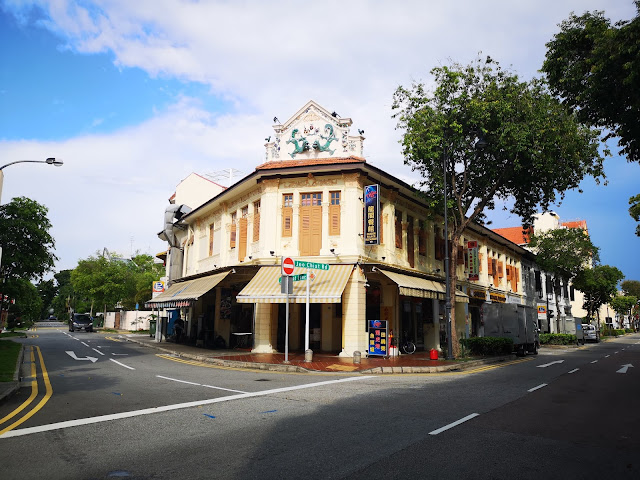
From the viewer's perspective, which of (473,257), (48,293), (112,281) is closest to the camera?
(473,257)

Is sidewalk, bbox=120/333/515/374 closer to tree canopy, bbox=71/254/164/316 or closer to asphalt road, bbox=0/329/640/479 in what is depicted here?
asphalt road, bbox=0/329/640/479

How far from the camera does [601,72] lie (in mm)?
9898

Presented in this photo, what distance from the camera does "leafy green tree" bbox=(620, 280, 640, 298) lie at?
93.1 meters

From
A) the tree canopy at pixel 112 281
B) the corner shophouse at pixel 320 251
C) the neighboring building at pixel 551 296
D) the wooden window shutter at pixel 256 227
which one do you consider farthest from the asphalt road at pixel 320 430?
the tree canopy at pixel 112 281

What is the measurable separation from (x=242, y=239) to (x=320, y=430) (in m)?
17.4

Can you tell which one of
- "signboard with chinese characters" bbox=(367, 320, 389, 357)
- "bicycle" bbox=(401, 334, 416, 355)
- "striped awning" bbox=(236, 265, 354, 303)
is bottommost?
"bicycle" bbox=(401, 334, 416, 355)

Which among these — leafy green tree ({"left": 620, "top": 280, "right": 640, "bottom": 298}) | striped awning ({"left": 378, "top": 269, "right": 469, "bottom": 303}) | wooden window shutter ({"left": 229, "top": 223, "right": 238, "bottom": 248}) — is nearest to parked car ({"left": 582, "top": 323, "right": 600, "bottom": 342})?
striped awning ({"left": 378, "top": 269, "right": 469, "bottom": 303})

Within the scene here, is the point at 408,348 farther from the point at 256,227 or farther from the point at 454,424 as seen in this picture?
the point at 454,424

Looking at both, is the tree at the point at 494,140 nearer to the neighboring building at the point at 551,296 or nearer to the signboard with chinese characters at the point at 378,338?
the signboard with chinese characters at the point at 378,338

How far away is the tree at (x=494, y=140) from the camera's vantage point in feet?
61.3

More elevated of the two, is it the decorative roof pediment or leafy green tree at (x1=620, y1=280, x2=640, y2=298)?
the decorative roof pediment

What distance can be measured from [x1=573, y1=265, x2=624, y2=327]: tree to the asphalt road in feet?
123

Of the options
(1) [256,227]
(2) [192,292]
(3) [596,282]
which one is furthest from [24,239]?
(3) [596,282]

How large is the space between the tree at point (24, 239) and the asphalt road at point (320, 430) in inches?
560
